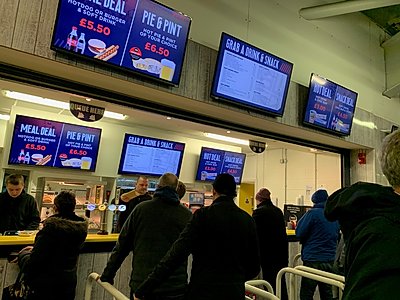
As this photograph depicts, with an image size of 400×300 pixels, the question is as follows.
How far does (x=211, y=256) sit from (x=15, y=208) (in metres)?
2.88

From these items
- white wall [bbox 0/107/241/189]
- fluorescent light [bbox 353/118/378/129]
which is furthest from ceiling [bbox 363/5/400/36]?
white wall [bbox 0/107/241/189]

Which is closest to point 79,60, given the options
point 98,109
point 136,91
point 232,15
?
point 136,91

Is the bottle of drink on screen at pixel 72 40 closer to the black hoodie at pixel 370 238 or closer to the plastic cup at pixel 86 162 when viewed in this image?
the black hoodie at pixel 370 238

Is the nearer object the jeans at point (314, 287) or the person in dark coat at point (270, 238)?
the jeans at point (314, 287)

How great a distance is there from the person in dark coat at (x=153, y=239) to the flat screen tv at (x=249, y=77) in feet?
4.87

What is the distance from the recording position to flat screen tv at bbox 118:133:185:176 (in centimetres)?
608

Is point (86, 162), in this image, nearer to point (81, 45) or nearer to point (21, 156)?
point (21, 156)

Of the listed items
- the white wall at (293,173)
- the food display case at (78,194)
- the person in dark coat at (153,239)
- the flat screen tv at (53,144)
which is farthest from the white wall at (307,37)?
the food display case at (78,194)

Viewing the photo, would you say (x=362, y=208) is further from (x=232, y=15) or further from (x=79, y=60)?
(x=232, y=15)

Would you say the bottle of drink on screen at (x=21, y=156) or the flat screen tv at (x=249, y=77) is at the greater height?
the flat screen tv at (x=249, y=77)

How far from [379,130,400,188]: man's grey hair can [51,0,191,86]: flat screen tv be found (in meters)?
2.26

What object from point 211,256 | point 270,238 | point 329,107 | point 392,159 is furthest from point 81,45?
point 329,107

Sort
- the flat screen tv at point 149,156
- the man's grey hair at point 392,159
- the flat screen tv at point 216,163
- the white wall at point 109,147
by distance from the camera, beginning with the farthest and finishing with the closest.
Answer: the flat screen tv at point 216,163
the flat screen tv at point 149,156
the white wall at point 109,147
the man's grey hair at point 392,159

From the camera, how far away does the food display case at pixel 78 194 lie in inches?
226
